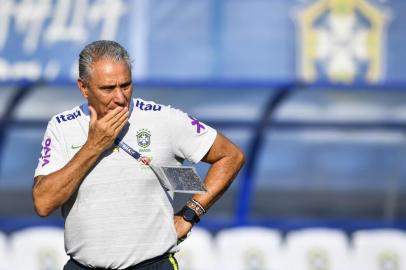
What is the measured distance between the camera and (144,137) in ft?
14.5

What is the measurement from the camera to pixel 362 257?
830 centimetres

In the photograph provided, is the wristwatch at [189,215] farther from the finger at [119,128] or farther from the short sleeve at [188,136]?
the finger at [119,128]

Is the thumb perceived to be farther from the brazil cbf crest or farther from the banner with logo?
the banner with logo

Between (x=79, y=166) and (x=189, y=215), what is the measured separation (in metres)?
0.59

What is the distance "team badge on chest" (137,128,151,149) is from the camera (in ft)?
14.4

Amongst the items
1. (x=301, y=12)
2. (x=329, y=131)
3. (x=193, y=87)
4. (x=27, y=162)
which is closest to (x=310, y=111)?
(x=329, y=131)

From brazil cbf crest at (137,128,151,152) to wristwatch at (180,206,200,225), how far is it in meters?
0.35

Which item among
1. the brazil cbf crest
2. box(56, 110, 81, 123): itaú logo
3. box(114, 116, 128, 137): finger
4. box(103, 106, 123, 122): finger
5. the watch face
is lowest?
the watch face

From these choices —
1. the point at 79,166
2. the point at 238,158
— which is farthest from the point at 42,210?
the point at 238,158

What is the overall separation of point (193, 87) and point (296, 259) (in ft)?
6.60

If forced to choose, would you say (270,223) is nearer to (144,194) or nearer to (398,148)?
(398,148)

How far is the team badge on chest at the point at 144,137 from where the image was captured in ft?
14.4

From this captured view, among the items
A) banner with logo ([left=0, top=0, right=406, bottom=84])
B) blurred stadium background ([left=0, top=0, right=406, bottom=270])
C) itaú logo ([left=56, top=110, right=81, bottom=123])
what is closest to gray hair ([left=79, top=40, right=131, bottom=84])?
itaú logo ([left=56, top=110, right=81, bottom=123])

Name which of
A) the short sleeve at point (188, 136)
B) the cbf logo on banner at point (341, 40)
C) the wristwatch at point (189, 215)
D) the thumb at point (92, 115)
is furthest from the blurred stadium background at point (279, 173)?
the cbf logo on banner at point (341, 40)
